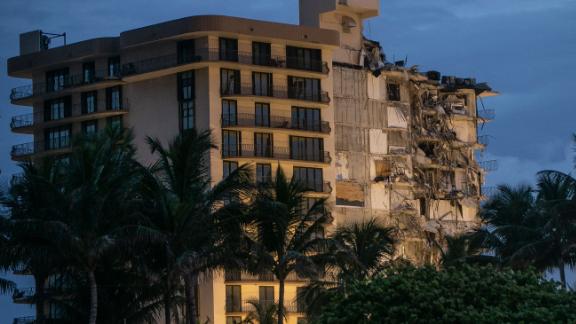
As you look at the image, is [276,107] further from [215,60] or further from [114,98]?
[114,98]

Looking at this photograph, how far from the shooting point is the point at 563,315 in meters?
55.0

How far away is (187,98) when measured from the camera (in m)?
115

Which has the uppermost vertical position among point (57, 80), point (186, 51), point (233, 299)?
point (186, 51)

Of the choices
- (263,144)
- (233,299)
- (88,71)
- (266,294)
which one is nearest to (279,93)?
(263,144)

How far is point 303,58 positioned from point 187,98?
9230mm

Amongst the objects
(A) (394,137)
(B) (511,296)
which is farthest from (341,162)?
(B) (511,296)

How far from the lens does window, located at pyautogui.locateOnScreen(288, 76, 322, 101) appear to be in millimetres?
116800

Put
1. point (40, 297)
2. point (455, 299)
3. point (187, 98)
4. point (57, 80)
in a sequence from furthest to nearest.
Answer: point (57, 80) → point (187, 98) → point (40, 297) → point (455, 299)

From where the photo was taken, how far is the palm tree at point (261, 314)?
300ft

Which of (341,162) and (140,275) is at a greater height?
(341,162)

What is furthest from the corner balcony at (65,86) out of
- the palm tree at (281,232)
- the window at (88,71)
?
the palm tree at (281,232)

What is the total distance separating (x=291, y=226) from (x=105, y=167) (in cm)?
1137

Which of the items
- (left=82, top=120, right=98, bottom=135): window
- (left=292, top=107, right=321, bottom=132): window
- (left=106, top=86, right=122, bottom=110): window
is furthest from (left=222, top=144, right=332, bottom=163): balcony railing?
(left=82, top=120, right=98, bottom=135): window

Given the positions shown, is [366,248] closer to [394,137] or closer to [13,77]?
[394,137]
